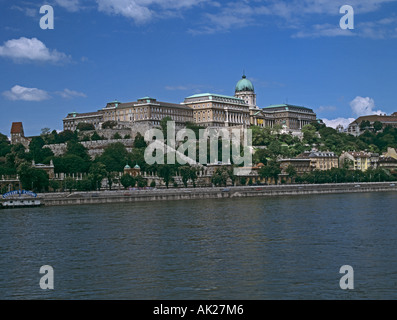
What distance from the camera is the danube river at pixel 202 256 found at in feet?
71.7

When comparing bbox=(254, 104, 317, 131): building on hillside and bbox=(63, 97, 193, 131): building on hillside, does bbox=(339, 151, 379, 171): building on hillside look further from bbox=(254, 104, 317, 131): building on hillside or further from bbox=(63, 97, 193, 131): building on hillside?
bbox=(63, 97, 193, 131): building on hillside

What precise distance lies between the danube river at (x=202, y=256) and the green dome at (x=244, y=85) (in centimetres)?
11852

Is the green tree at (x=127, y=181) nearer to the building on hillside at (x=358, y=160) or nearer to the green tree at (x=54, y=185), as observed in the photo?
the green tree at (x=54, y=185)

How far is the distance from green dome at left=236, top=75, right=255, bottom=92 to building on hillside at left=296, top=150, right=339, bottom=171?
45301 millimetres

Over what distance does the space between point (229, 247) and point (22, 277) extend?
1025 centimetres

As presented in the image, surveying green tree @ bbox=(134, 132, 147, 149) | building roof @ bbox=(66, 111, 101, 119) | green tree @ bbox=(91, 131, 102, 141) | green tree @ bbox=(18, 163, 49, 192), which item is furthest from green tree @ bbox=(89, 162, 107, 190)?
building roof @ bbox=(66, 111, 101, 119)

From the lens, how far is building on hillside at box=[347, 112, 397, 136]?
166087 millimetres

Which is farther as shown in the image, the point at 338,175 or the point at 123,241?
the point at 338,175

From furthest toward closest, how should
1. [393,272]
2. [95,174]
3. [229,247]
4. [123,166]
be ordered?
[123,166] → [95,174] → [229,247] → [393,272]

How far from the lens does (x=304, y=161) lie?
114125 millimetres

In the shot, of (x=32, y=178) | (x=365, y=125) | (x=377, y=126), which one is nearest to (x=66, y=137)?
(x=32, y=178)

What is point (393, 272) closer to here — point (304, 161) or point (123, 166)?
point (123, 166)

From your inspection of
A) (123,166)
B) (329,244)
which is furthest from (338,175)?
(329,244)
